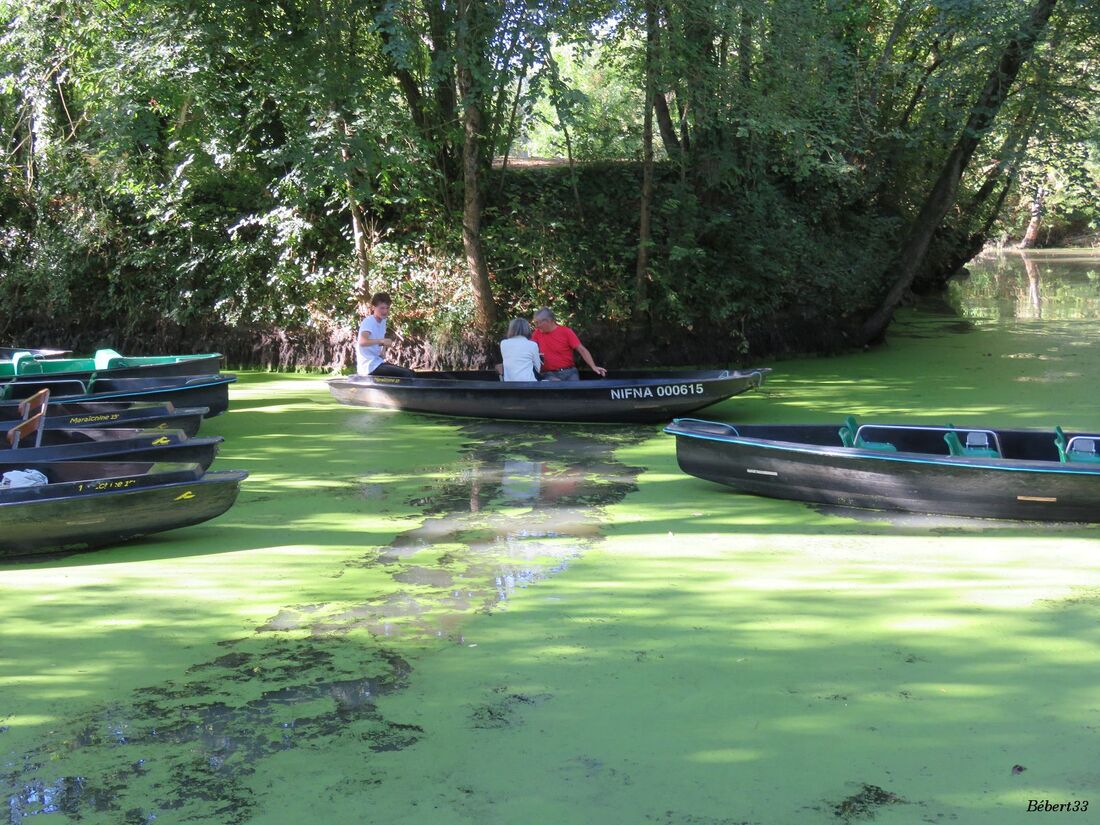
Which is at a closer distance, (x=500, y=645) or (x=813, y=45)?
(x=500, y=645)

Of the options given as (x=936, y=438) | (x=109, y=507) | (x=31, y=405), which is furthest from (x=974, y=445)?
(x=31, y=405)

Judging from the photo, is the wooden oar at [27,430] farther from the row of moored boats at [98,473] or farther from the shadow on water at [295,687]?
the shadow on water at [295,687]

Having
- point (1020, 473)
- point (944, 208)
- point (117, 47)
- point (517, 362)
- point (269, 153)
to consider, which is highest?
point (117, 47)

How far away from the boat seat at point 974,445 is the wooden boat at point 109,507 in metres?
4.49

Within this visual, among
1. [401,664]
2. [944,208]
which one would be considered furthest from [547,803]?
[944,208]

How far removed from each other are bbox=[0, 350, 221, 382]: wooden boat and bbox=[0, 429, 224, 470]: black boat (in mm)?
3323

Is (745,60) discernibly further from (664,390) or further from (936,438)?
(936,438)

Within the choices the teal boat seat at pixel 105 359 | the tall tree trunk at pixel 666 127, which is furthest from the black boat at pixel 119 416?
the tall tree trunk at pixel 666 127

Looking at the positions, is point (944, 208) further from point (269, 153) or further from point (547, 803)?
point (547, 803)

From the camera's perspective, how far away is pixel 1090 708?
13.8ft

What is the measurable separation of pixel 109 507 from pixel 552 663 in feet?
9.92

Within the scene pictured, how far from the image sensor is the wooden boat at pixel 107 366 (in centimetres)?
1116

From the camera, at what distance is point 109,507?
20.9ft

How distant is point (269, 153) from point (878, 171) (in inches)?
355
